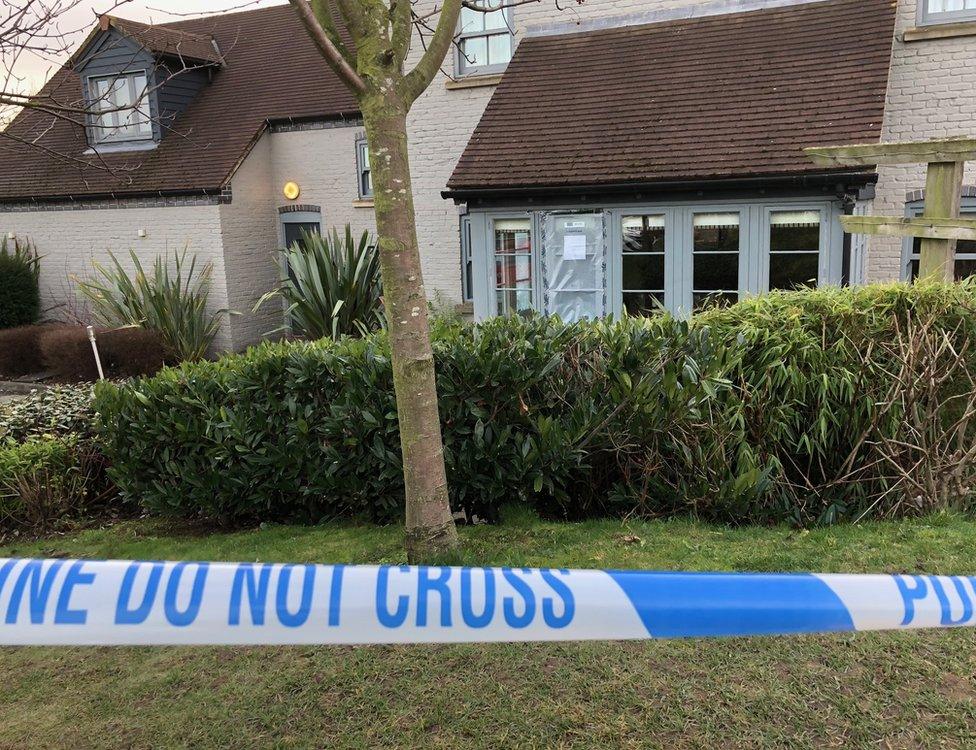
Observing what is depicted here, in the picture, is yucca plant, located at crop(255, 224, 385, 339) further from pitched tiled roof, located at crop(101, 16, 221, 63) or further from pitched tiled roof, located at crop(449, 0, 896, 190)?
pitched tiled roof, located at crop(101, 16, 221, 63)

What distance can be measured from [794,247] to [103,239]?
508 inches

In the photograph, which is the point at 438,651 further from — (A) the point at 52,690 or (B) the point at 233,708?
(A) the point at 52,690

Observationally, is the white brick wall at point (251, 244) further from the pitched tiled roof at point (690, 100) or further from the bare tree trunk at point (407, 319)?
the bare tree trunk at point (407, 319)

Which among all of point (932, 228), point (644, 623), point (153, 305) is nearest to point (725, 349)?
point (932, 228)

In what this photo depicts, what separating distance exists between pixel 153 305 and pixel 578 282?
24.3 ft

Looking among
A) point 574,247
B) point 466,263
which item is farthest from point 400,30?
point 466,263

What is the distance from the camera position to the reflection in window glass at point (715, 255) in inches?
384

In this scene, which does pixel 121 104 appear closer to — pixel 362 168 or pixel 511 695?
pixel 362 168

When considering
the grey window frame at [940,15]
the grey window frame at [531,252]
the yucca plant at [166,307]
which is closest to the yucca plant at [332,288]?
the grey window frame at [531,252]

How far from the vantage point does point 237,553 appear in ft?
15.9

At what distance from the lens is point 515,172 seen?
10469 mm

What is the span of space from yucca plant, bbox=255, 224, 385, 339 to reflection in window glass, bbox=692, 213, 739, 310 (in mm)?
4655

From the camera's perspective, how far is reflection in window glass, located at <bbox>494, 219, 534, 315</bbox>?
10961 mm

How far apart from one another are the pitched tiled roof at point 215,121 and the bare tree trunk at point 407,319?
39.0 feet
